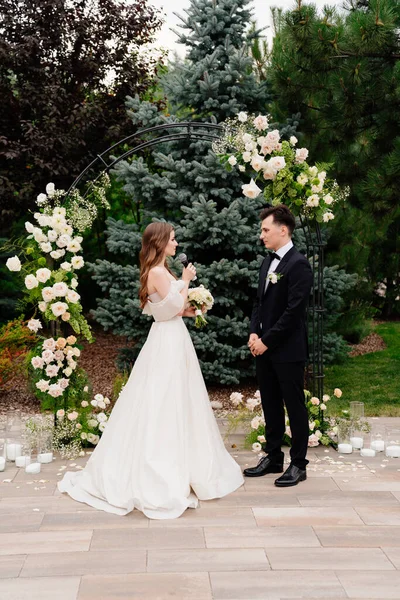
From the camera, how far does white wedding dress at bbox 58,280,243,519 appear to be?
4.68 metres

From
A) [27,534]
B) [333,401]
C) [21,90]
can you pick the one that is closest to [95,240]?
[21,90]

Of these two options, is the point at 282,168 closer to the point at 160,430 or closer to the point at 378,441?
the point at 160,430

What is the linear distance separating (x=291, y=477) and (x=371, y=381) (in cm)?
434

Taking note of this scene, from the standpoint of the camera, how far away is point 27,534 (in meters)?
4.28

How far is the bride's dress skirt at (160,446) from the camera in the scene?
4.67 meters

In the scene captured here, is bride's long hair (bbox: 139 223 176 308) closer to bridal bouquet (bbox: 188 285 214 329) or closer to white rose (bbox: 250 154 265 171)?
bridal bouquet (bbox: 188 285 214 329)

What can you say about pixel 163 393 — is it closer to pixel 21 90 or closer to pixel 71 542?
pixel 71 542

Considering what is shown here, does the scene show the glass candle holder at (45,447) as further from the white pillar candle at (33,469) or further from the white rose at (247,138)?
the white rose at (247,138)

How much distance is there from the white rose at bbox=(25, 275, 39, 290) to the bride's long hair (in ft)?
3.91

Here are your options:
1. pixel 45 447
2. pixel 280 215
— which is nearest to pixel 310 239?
pixel 280 215

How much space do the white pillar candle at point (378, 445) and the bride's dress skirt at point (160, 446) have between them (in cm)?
138

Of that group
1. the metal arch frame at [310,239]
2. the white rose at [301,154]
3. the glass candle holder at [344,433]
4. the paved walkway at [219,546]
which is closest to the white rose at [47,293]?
the metal arch frame at [310,239]

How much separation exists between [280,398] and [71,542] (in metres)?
1.89

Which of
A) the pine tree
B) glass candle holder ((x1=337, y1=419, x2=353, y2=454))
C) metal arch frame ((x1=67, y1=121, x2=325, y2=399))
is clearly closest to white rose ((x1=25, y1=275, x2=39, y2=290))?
metal arch frame ((x1=67, y1=121, x2=325, y2=399))
